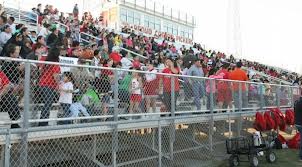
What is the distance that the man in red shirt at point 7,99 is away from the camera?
548 cm

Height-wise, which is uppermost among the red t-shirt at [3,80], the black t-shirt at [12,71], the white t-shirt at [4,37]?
the white t-shirt at [4,37]

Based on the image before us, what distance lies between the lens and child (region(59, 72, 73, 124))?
248 inches

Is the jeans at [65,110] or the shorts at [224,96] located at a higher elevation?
the shorts at [224,96]

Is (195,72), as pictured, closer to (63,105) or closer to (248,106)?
(248,106)

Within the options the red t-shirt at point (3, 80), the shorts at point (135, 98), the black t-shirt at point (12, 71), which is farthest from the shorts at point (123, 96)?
the red t-shirt at point (3, 80)

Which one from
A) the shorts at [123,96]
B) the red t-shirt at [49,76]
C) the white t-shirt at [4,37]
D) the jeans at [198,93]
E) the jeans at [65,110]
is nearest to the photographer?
the red t-shirt at [49,76]

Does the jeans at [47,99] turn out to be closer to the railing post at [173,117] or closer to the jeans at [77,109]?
the jeans at [77,109]

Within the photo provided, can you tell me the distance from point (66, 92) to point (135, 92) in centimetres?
194

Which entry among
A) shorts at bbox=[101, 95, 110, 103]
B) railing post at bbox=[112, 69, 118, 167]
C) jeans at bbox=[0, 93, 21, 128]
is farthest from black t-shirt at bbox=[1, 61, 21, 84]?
railing post at bbox=[112, 69, 118, 167]

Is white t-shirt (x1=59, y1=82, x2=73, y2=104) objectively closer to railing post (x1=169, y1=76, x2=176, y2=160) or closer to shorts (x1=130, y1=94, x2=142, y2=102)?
shorts (x1=130, y1=94, x2=142, y2=102)

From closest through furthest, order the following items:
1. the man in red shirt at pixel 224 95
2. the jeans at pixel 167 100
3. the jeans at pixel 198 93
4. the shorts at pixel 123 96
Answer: the shorts at pixel 123 96
the jeans at pixel 167 100
the jeans at pixel 198 93
the man in red shirt at pixel 224 95

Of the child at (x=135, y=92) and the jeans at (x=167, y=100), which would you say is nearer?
the child at (x=135, y=92)

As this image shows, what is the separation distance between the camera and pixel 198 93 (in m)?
10.1

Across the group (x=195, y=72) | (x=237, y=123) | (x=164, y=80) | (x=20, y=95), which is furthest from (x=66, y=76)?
(x=237, y=123)
